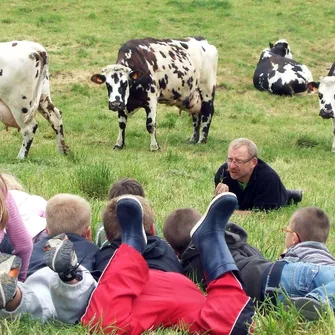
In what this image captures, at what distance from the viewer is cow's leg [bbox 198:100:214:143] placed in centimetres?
1498

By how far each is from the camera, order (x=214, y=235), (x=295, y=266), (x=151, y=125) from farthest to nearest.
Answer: (x=151, y=125) < (x=214, y=235) < (x=295, y=266)

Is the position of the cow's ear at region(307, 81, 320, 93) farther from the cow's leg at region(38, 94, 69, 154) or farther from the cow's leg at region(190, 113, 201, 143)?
the cow's leg at region(38, 94, 69, 154)

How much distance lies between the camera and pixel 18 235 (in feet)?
14.4

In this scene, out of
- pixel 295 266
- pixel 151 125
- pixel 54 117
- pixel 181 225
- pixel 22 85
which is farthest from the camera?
pixel 151 125

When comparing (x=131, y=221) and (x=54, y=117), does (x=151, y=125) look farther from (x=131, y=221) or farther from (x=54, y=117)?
(x=131, y=221)

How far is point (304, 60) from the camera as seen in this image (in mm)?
24984

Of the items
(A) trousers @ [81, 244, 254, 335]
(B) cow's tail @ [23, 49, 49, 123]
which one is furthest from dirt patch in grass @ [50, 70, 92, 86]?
(A) trousers @ [81, 244, 254, 335]

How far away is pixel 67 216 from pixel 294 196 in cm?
380

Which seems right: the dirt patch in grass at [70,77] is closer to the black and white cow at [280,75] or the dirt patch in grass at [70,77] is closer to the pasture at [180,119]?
the pasture at [180,119]

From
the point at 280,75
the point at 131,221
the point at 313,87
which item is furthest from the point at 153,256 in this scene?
the point at 280,75

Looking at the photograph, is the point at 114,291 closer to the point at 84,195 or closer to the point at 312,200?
the point at 84,195

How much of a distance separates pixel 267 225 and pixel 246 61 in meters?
17.9

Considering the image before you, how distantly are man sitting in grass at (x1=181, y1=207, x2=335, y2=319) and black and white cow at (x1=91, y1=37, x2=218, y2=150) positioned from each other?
27.9ft

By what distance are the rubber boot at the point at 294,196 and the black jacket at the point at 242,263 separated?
110 inches
